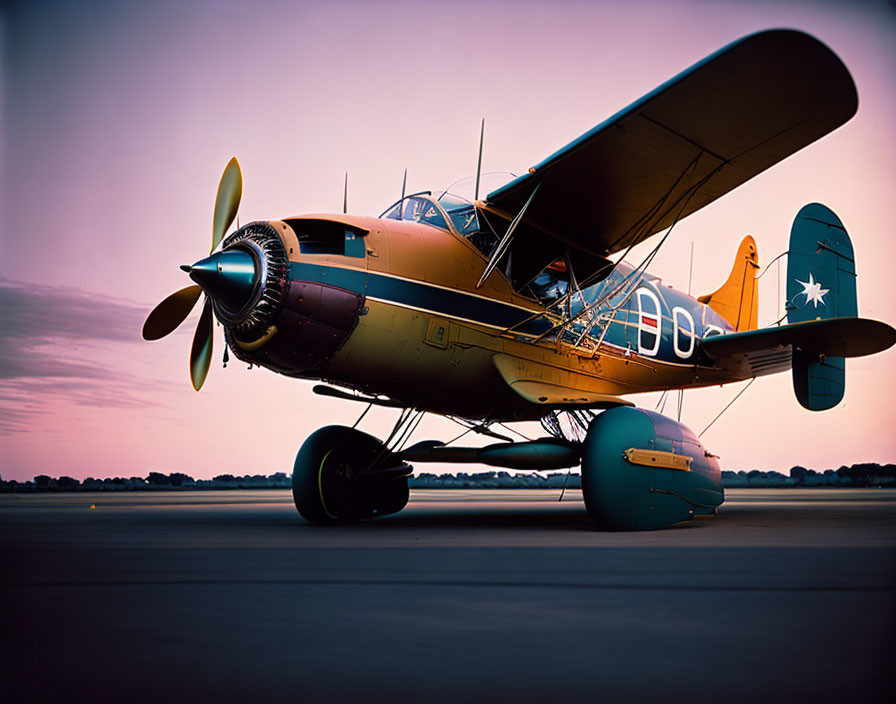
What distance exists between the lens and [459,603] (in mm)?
3641

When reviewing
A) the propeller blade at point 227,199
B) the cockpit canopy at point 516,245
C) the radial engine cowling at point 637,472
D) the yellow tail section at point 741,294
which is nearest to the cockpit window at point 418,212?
the cockpit canopy at point 516,245

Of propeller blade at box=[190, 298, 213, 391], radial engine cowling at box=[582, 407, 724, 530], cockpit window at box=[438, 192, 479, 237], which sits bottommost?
radial engine cowling at box=[582, 407, 724, 530]

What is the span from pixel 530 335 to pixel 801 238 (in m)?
6.54

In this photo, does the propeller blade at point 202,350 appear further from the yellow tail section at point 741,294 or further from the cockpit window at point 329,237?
the yellow tail section at point 741,294

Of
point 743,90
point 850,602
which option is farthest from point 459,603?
point 743,90

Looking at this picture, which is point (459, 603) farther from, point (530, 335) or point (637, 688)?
point (530, 335)

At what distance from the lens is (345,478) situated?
33.2 ft

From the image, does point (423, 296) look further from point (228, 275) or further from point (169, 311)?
point (169, 311)

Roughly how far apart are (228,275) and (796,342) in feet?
27.9

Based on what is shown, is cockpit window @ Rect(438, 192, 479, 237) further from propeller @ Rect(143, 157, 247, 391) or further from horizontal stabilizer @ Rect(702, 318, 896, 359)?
horizontal stabilizer @ Rect(702, 318, 896, 359)

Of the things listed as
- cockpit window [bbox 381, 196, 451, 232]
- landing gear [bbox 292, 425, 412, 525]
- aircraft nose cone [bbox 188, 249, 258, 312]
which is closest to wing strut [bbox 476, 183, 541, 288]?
cockpit window [bbox 381, 196, 451, 232]

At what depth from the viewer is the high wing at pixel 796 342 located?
33.3ft

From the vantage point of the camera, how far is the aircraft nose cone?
25.3 ft

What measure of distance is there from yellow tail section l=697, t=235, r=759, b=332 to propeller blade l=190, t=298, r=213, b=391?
1026 cm
